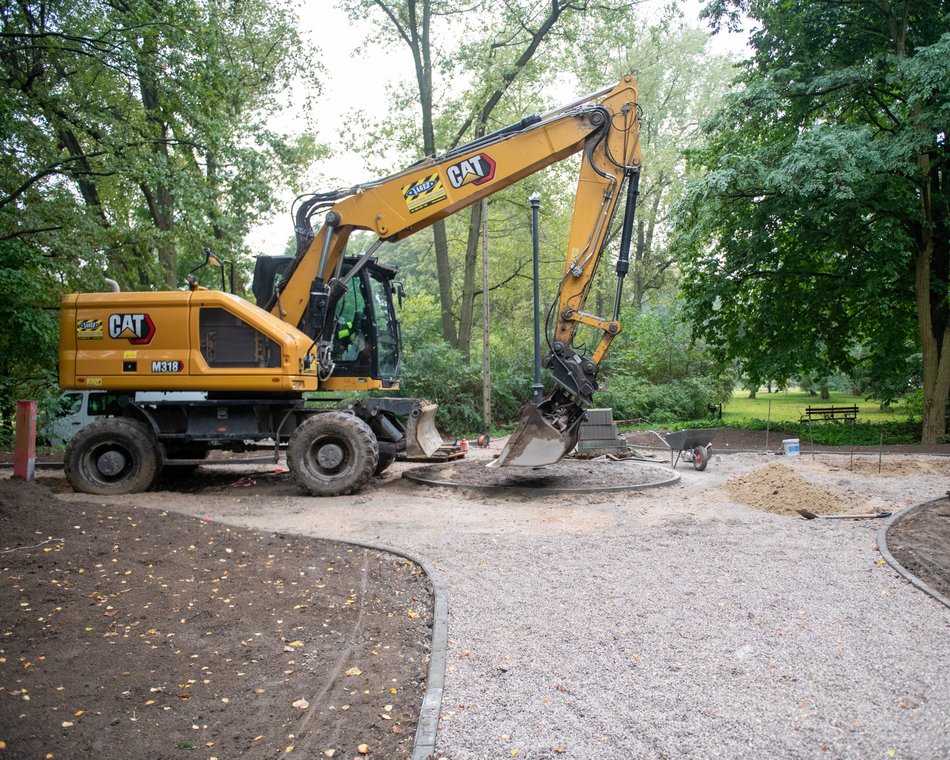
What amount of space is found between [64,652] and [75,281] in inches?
530

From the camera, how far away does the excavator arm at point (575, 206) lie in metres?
9.62

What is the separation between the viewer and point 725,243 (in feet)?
54.1

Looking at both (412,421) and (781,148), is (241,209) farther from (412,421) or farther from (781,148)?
(781,148)

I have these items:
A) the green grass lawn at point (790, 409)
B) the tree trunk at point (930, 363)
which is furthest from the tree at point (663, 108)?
the tree trunk at point (930, 363)

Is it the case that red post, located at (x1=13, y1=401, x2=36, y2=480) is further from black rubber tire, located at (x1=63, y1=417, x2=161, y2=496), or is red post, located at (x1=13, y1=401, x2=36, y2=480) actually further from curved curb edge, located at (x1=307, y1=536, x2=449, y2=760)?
curved curb edge, located at (x1=307, y1=536, x2=449, y2=760)

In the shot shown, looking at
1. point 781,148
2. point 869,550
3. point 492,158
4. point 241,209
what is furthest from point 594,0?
point 869,550

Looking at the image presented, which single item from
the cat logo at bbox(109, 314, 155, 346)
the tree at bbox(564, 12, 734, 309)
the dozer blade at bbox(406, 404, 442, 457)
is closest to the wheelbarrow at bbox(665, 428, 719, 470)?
the dozer blade at bbox(406, 404, 442, 457)

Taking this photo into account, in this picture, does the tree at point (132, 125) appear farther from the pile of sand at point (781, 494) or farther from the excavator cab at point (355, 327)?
the pile of sand at point (781, 494)

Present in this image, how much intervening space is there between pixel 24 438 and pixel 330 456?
416cm

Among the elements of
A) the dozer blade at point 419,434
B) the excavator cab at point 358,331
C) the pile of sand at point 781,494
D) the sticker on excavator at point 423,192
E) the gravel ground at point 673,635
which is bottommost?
the gravel ground at point 673,635

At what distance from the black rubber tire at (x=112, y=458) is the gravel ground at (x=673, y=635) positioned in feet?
7.33

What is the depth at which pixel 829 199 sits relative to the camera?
1318cm

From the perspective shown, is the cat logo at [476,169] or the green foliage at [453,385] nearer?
the cat logo at [476,169]

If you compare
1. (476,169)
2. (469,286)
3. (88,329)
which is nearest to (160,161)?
(88,329)
